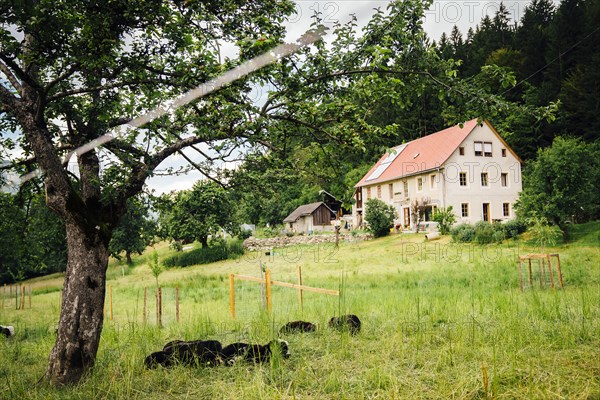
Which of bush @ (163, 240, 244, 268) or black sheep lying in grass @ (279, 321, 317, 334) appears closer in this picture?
black sheep lying in grass @ (279, 321, 317, 334)

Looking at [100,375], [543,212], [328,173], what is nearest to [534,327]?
[328,173]

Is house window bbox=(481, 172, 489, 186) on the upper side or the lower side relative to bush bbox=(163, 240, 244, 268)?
upper

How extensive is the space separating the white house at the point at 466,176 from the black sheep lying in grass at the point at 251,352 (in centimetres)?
2962

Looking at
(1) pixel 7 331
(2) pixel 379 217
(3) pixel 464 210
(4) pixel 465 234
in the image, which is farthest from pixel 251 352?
(3) pixel 464 210

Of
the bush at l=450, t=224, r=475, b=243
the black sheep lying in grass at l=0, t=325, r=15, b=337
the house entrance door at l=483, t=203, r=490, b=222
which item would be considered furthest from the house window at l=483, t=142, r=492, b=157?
the black sheep lying in grass at l=0, t=325, r=15, b=337

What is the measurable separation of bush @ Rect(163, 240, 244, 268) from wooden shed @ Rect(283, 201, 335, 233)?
621 inches

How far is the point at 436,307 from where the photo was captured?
9070mm

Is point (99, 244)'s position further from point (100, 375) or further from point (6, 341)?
point (6, 341)

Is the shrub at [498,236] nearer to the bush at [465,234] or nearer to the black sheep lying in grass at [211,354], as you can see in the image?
the bush at [465,234]

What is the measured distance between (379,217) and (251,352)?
30.6m

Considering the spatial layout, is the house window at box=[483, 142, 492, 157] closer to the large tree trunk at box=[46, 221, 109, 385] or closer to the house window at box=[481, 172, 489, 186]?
the house window at box=[481, 172, 489, 186]

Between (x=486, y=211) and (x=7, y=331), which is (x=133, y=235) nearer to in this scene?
(x=7, y=331)

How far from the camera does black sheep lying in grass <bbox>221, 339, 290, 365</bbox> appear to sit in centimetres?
548

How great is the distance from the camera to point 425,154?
124ft
